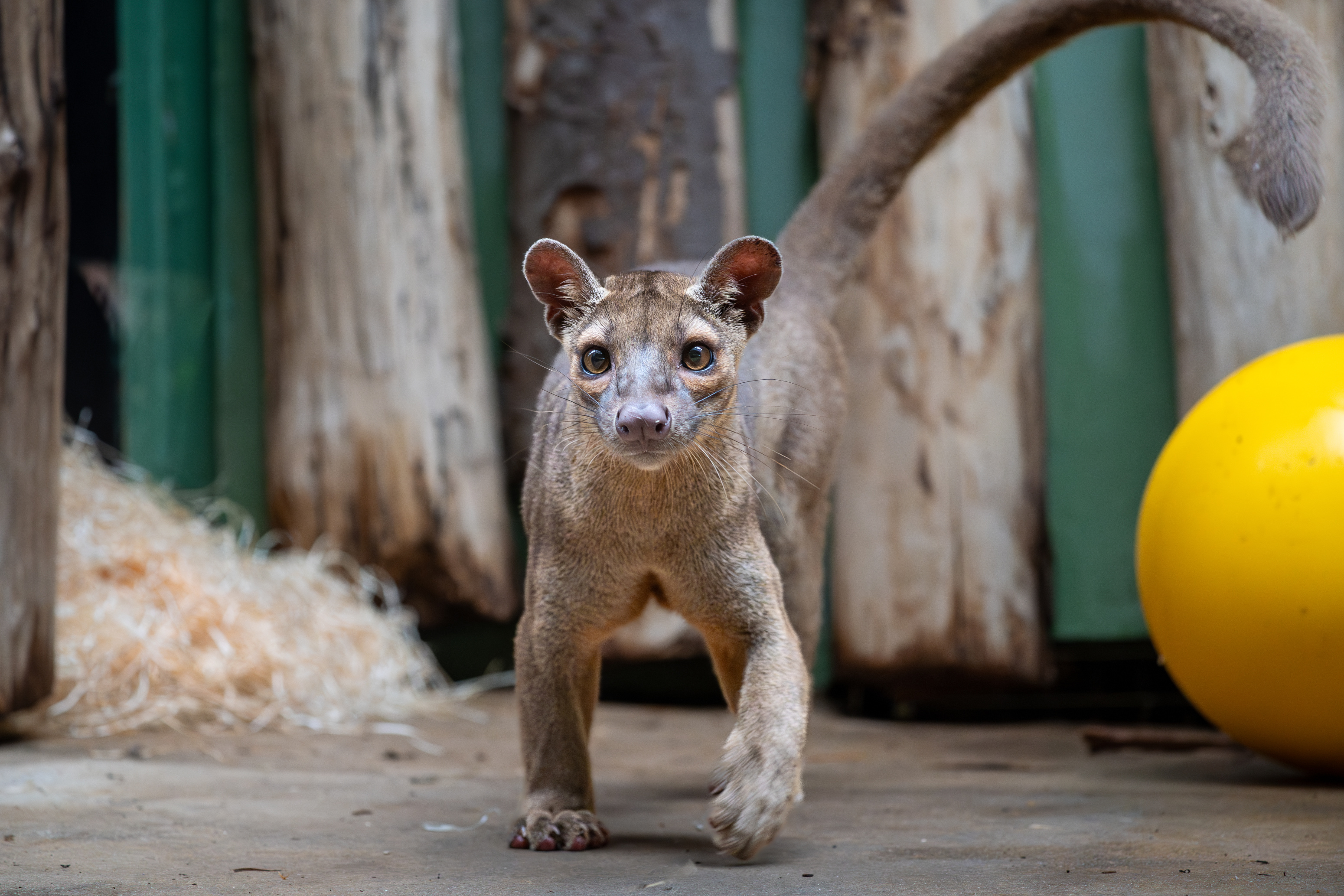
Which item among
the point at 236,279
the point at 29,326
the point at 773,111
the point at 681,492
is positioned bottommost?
the point at 681,492

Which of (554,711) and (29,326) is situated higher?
(29,326)

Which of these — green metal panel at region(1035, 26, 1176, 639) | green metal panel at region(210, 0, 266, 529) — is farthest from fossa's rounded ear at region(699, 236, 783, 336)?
green metal panel at region(210, 0, 266, 529)

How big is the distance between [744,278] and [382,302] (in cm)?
272

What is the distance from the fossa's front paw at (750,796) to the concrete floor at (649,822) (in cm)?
9

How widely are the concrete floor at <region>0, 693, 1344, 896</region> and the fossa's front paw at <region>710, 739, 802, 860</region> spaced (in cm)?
9

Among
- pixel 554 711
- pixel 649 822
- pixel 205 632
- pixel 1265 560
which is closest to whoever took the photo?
pixel 554 711

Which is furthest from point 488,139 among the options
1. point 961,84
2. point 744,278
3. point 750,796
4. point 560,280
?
point 750,796

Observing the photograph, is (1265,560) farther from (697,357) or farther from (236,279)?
(236,279)

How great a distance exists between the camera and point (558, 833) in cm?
287

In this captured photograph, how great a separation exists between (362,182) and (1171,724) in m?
4.09

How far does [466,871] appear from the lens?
2.60 metres

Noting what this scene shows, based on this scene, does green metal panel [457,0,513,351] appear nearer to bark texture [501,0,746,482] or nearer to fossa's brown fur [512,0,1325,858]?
bark texture [501,0,746,482]

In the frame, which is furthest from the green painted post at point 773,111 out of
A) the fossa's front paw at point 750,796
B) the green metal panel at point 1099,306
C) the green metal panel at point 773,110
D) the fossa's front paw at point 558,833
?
the fossa's front paw at point 750,796

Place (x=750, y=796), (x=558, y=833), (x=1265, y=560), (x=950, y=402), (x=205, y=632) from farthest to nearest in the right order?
(x=950, y=402) → (x=205, y=632) → (x=1265, y=560) → (x=558, y=833) → (x=750, y=796)
